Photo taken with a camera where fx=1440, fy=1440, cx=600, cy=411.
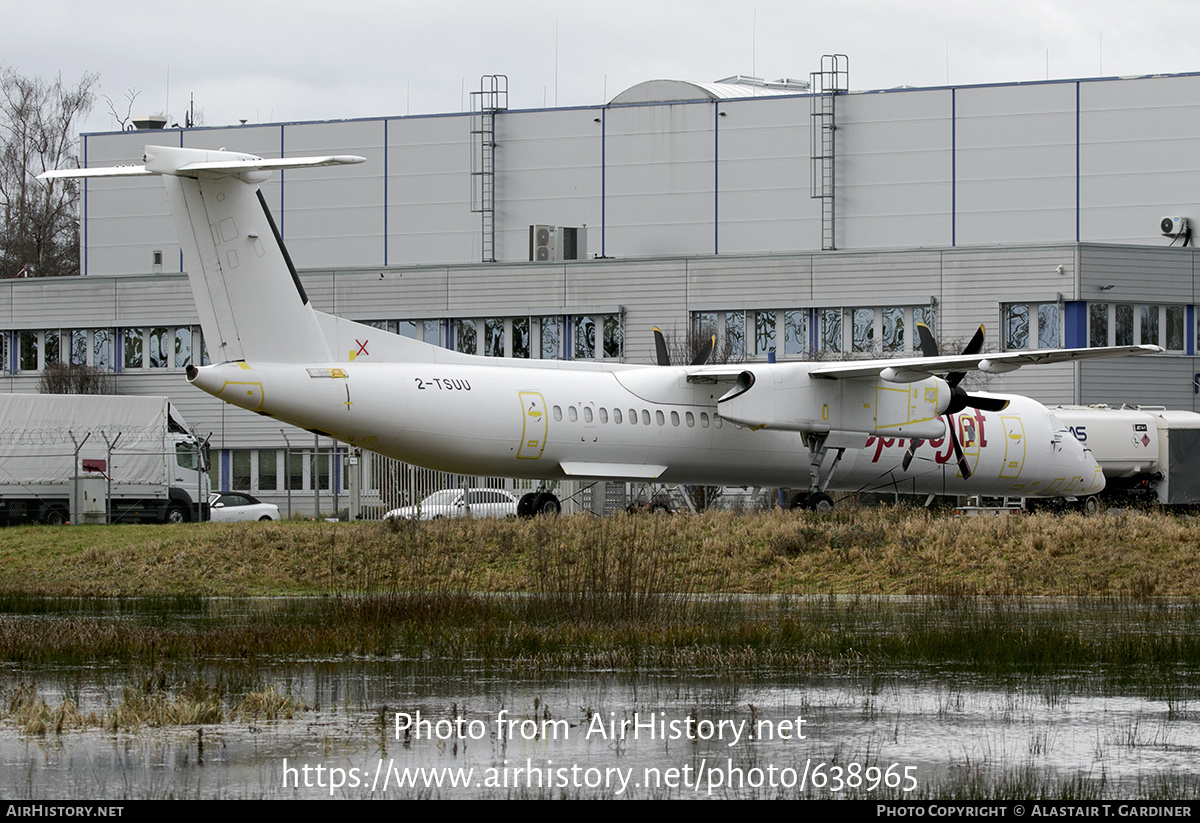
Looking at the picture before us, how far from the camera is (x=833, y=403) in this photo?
30969 millimetres

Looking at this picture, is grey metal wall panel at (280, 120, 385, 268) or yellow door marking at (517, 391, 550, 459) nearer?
yellow door marking at (517, 391, 550, 459)

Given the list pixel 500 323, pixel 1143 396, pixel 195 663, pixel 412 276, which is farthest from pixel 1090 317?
pixel 195 663

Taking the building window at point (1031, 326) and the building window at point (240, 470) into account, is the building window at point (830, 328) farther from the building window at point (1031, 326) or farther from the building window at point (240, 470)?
the building window at point (240, 470)

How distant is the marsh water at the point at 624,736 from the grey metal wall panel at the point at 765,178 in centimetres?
5181

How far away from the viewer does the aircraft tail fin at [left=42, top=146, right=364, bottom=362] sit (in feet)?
77.5

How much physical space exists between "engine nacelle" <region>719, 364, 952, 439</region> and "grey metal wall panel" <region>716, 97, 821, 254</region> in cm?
3154

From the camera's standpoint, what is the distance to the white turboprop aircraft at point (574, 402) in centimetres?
2381

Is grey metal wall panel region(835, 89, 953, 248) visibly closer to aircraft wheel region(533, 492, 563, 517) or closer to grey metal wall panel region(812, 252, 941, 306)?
grey metal wall panel region(812, 252, 941, 306)

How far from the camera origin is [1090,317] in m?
53.1

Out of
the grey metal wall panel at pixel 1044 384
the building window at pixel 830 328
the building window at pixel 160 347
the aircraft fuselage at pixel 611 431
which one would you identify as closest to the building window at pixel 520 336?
the building window at pixel 830 328

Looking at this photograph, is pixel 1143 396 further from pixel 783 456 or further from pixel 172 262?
pixel 172 262

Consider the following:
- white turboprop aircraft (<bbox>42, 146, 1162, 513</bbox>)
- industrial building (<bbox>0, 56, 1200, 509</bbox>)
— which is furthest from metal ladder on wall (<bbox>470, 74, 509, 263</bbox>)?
white turboprop aircraft (<bbox>42, 146, 1162, 513</bbox>)

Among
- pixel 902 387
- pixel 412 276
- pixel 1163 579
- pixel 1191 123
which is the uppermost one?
pixel 1191 123

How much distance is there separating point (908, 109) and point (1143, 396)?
1668 cm
